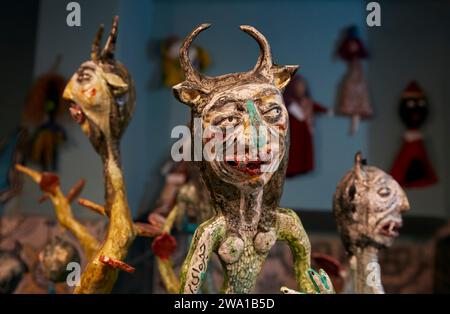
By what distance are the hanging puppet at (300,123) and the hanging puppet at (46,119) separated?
747mm

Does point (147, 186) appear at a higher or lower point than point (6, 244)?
higher

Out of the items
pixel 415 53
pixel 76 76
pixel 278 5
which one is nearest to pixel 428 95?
pixel 415 53

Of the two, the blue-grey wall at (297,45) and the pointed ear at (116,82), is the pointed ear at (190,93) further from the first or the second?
the blue-grey wall at (297,45)

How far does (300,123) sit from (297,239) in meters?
1.02

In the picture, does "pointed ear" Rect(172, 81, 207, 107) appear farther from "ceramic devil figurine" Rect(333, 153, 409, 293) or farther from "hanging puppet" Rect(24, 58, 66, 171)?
"hanging puppet" Rect(24, 58, 66, 171)

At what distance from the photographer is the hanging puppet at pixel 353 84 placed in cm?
177

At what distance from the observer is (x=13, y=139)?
4.39ft

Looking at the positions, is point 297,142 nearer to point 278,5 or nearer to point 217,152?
point 278,5

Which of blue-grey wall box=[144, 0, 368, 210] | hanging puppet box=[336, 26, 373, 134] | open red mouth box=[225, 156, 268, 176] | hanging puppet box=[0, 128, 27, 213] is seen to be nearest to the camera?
open red mouth box=[225, 156, 268, 176]

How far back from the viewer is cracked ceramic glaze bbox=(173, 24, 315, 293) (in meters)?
0.66

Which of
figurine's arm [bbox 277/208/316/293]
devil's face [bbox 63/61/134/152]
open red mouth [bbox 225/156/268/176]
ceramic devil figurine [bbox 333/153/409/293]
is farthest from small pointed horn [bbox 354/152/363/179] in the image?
devil's face [bbox 63/61/134/152]

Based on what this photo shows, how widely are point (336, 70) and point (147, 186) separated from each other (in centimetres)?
83

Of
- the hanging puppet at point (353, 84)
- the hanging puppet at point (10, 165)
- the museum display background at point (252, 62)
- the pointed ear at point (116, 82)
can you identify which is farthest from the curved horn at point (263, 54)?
the hanging puppet at point (353, 84)

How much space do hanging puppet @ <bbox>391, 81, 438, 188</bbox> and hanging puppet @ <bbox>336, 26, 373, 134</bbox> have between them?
137 mm
